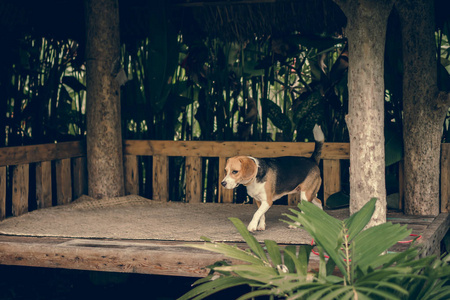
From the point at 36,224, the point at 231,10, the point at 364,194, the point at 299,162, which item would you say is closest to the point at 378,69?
the point at 364,194

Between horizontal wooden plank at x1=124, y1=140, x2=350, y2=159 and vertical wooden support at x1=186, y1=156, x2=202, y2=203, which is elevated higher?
horizontal wooden plank at x1=124, y1=140, x2=350, y2=159

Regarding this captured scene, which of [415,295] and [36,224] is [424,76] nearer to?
[415,295]

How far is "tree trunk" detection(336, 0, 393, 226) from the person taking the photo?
10.3 feet

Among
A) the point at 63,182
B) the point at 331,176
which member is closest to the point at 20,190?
the point at 63,182

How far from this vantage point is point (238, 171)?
3404 millimetres

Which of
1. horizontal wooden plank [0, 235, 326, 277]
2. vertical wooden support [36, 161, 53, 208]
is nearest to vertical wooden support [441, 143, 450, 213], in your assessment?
horizontal wooden plank [0, 235, 326, 277]

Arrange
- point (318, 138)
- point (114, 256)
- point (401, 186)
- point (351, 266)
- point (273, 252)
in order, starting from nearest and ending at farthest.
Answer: point (351, 266) < point (273, 252) < point (114, 256) < point (318, 138) < point (401, 186)

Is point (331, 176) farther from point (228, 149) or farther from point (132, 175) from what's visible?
point (132, 175)

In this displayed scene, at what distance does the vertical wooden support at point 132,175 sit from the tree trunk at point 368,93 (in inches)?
97.9

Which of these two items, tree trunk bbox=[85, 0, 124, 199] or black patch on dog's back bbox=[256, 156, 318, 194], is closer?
black patch on dog's back bbox=[256, 156, 318, 194]

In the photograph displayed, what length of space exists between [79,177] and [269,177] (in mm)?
2130

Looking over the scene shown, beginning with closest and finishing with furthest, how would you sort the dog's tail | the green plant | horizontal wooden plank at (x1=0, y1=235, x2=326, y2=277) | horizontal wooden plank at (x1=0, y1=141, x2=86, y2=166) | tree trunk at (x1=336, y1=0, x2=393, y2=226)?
the green plant
horizontal wooden plank at (x1=0, y1=235, x2=326, y2=277)
tree trunk at (x1=336, y1=0, x2=393, y2=226)
the dog's tail
horizontal wooden plank at (x1=0, y1=141, x2=86, y2=166)

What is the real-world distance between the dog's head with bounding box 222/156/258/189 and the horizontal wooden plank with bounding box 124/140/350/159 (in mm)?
1369

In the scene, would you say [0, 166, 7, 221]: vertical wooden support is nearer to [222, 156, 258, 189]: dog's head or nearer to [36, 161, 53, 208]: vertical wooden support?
[36, 161, 53, 208]: vertical wooden support
